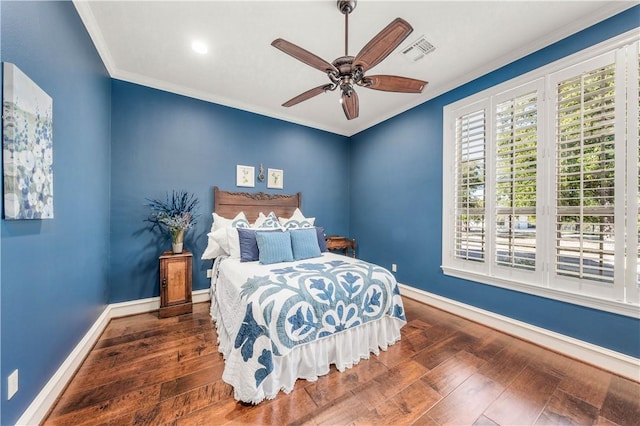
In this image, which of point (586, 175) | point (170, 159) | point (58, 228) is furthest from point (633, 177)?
point (170, 159)

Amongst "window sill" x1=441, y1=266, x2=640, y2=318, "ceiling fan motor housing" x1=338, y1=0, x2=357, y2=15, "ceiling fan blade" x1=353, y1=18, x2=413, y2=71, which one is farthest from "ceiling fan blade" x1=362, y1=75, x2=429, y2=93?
"window sill" x1=441, y1=266, x2=640, y2=318

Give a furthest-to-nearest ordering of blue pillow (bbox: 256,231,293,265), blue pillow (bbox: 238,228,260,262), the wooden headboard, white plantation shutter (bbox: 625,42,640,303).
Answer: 1. the wooden headboard
2. blue pillow (bbox: 238,228,260,262)
3. blue pillow (bbox: 256,231,293,265)
4. white plantation shutter (bbox: 625,42,640,303)

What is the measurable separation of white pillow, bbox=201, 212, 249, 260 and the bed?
0.44 meters

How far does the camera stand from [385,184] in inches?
163

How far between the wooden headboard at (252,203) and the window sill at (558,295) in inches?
105

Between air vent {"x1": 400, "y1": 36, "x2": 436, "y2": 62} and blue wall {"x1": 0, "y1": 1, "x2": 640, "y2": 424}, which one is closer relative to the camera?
blue wall {"x1": 0, "y1": 1, "x2": 640, "y2": 424}

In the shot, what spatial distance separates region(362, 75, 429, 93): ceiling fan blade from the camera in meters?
1.89

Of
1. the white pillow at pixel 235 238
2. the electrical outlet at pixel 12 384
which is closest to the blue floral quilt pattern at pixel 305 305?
the white pillow at pixel 235 238

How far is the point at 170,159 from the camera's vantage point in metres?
3.23

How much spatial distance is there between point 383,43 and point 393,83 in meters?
0.47

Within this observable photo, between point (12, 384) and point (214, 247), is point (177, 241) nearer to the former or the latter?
point (214, 247)

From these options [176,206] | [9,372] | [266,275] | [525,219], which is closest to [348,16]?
[266,275]

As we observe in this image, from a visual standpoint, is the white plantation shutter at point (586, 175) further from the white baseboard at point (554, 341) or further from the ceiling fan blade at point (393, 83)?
the ceiling fan blade at point (393, 83)

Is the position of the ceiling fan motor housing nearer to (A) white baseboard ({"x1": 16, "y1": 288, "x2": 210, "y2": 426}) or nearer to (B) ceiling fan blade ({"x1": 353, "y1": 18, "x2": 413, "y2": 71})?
(B) ceiling fan blade ({"x1": 353, "y1": 18, "x2": 413, "y2": 71})
